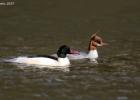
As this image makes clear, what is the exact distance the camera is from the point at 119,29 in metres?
30.6

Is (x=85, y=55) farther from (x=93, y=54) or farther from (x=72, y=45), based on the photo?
(x=72, y=45)

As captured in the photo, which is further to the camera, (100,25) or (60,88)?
(100,25)

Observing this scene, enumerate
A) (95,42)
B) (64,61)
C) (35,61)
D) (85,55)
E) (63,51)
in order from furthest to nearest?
(95,42) → (85,55) → (63,51) → (64,61) → (35,61)

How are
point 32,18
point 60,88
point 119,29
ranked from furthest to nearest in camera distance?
point 32,18, point 119,29, point 60,88

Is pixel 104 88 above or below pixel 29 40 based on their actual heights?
below

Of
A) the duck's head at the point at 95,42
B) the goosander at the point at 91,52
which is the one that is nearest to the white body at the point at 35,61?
the goosander at the point at 91,52

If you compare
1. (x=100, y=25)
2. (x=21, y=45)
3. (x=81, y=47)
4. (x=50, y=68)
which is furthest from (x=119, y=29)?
(x=50, y=68)

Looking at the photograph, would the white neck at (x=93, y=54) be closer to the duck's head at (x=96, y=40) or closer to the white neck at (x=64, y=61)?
the duck's head at (x=96, y=40)

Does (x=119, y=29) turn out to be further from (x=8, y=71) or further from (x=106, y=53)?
(x=8, y=71)

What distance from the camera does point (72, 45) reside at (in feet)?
90.5

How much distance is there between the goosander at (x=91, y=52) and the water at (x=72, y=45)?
264 millimetres

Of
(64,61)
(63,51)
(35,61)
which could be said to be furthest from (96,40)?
(35,61)

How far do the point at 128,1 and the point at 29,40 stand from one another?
32.9 feet

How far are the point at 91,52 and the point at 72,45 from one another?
1265mm
